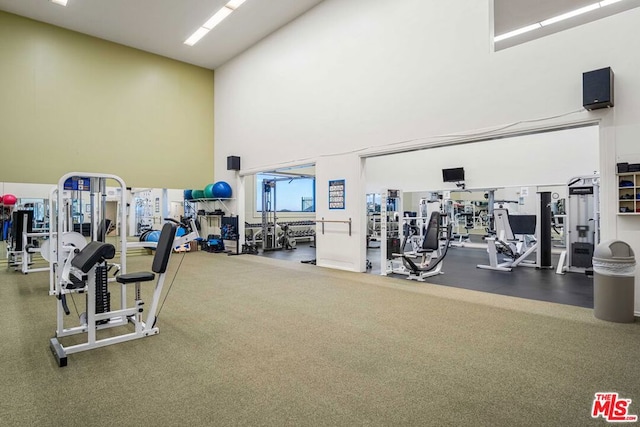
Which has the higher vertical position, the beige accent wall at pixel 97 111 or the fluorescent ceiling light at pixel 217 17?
the fluorescent ceiling light at pixel 217 17

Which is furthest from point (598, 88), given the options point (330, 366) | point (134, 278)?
point (134, 278)

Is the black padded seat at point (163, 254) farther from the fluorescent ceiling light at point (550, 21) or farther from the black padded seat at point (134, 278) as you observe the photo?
the fluorescent ceiling light at point (550, 21)

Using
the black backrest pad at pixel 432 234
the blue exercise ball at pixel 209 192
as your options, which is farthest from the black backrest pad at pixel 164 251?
the blue exercise ball at pixel 209 192

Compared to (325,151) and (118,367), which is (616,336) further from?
(325,151)

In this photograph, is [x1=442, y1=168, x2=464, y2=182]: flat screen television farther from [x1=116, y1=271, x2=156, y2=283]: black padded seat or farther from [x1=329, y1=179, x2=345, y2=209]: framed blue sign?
[x1=116, y1=271, x2=156, y2=283]: black padded seat

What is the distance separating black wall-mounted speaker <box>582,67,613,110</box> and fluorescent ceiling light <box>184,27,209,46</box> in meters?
7.67

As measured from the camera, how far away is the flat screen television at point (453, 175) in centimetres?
1011

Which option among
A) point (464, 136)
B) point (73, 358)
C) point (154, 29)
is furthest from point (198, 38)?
point (73, 358)

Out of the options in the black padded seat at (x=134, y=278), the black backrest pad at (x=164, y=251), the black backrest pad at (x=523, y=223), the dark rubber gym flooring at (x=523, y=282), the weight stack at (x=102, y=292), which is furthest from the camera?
the black backrest pad at (x=523, y=223)

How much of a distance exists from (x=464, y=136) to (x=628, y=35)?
1911mm

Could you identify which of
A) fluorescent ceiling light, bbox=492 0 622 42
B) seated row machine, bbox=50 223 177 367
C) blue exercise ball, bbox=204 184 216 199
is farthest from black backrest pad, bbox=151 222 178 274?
blue exercise ball, bbox=204 184 216 199

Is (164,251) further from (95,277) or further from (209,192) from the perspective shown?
(209,192)

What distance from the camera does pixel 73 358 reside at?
2.55 meters

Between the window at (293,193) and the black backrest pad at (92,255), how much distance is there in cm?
884
